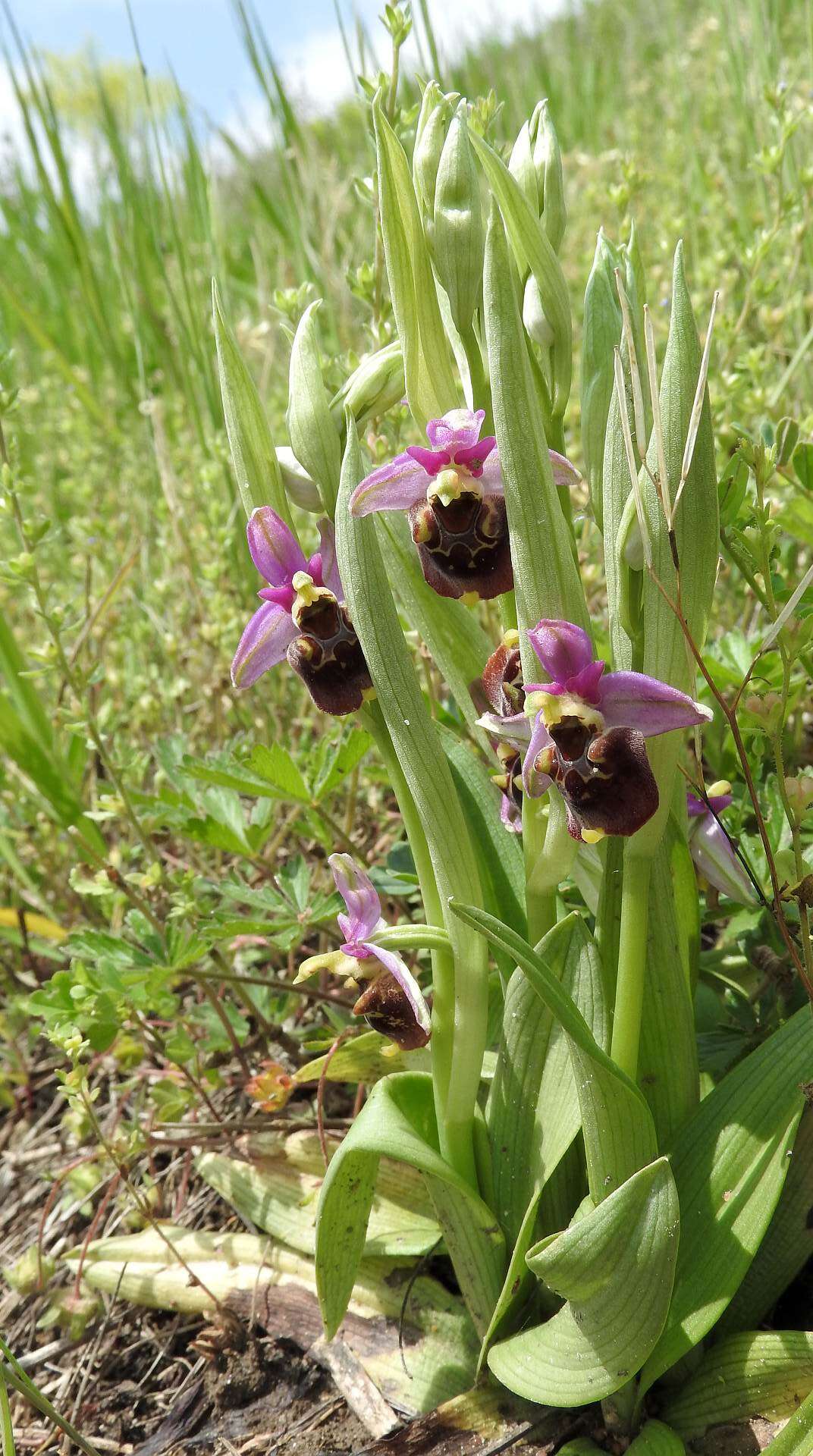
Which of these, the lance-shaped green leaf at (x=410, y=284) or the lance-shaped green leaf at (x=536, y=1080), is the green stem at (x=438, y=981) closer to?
the lance-shaped green leaf at (x=536, y=1080)

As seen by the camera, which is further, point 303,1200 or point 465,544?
point 303,1200

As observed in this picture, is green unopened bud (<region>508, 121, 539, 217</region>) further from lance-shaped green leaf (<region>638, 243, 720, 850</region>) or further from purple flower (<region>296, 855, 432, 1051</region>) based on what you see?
purple flower (<region>296, 855, 432, 1051</region>)

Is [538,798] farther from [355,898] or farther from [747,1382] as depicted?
[747,1382]

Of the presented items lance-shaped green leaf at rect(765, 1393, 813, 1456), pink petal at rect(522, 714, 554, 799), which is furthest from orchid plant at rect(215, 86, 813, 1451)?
lance-shaped green leaf at rect(765, 1393, 813, 1456)

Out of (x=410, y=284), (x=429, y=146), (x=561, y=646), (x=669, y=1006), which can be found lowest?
(x=669, y=1006)

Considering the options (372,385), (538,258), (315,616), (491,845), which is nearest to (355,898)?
(491,845)
